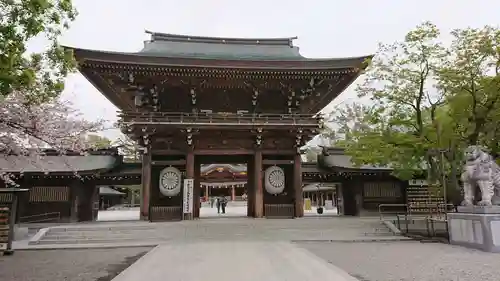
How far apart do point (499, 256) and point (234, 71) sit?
13022 millimetres

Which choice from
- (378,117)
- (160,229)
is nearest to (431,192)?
(378,117)

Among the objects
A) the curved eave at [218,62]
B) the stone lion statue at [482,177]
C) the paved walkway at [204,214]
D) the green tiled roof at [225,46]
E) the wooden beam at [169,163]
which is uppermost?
the green tiled roof at [225,46]

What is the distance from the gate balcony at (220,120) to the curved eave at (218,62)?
250 cm

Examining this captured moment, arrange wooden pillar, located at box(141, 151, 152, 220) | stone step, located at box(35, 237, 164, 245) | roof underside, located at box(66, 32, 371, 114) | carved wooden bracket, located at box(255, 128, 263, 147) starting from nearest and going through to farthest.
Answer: stone step, located at box(35, 237, 164, 245) < roof underside, located at box(66, 32, 371, 114) < wooden pillar, located at box(141, 151, 152, 220) < carved wooden bracket, located at box(255, 128, 263, 147)

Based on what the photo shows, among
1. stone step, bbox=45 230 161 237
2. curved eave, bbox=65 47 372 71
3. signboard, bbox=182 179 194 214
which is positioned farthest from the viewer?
signboard, bbox=182 179 194 214

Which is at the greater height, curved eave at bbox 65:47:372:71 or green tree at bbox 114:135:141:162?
curved eave at bbox 65:47:372:71

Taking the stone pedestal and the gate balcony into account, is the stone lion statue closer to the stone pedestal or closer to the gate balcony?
the stone pedestal

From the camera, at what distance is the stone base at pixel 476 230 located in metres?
10.4

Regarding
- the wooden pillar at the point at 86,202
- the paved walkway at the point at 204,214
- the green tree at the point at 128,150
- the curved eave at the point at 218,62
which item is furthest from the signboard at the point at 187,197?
the green tree at the point at 128,150

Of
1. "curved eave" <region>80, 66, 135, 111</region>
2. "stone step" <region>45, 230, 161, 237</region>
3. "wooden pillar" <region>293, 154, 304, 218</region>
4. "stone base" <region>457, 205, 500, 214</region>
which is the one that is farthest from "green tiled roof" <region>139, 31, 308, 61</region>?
"stone base" <region>457, 205, 500, 214</region>

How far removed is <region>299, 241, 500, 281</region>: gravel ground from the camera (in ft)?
23.5

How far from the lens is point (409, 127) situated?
14797 millimetres

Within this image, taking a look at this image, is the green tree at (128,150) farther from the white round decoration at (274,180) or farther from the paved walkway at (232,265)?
the paved walkway at (232,265)

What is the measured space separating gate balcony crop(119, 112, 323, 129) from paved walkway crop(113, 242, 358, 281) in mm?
7339
